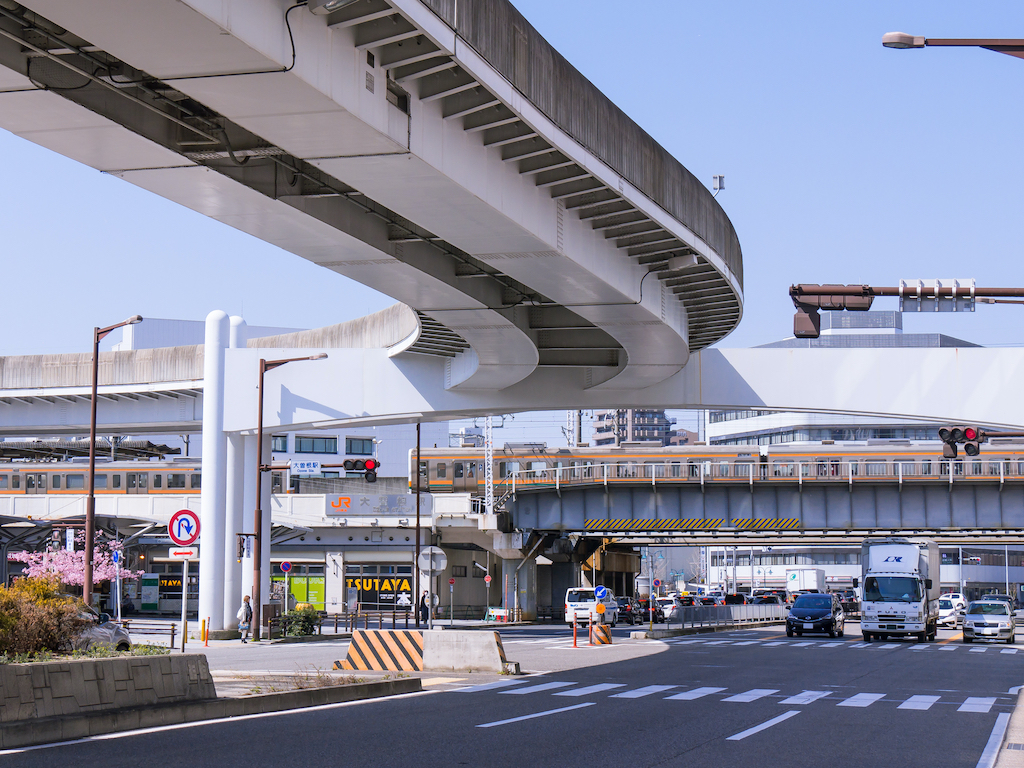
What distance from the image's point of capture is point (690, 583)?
161 meters

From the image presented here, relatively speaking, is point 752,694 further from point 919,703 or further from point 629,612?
point 629,612

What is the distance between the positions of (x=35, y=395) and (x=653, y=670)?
88.3 feet

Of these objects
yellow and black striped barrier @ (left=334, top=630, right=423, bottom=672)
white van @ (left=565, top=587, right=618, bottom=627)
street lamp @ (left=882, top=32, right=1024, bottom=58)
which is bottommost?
white van @ (left=565, top=587, right=618, bottom=627)

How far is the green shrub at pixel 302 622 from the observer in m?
38.0

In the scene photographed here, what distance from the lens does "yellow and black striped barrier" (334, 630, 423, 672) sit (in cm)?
2241

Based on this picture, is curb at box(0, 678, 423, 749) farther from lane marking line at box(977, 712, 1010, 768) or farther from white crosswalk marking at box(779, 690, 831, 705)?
lane marking line at box(977, 712, 1010, 768)

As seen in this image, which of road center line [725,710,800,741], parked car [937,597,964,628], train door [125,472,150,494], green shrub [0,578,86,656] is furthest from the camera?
parked car [937,597,964,628]

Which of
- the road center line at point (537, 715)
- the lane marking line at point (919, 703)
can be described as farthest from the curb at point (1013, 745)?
the road center line at point (537, 715)

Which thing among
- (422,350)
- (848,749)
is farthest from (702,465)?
(848,749)

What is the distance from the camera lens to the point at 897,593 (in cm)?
4312

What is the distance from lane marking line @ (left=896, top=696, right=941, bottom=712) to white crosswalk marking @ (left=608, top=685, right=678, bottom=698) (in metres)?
3.98

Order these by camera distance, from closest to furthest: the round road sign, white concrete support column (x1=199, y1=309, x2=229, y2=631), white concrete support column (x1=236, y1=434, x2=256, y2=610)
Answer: the round road sign < white concrete support column (x1=199, y1=309, x2=229, y2=631) < white concrete support column (x1=236, y1=434, x2=256, y2=610)

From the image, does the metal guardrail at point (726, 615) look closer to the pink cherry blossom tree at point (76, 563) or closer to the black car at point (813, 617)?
the black car at point (813, 617)

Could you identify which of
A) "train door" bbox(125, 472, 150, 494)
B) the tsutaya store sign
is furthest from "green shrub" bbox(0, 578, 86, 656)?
"train door" bbox(125, 472, 150, 494)
